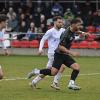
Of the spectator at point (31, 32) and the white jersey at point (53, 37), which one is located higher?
the white jersey at point (53, 37)

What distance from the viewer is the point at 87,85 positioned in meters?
16.1

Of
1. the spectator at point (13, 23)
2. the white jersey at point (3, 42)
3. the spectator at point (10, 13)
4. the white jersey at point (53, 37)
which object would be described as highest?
the white jersey at point (53, 37)

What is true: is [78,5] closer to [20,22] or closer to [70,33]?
[20,22]

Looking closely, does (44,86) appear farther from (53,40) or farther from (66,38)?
(66,38)

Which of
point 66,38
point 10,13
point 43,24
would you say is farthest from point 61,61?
point 10,13

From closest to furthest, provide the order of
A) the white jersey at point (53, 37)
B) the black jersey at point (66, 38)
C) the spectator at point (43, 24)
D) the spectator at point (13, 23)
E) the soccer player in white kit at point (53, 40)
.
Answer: the black jersey at point (66, 38) → the soccer player in white kit at point (53, 40) → the white jersey at point (53, 37) → the spectator at point (43, 24) → the spectator at point (13, 23)

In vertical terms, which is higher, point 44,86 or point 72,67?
point 72,67

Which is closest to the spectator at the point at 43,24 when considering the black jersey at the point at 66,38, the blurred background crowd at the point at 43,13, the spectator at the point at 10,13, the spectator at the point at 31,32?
the blurred background crowd at the point at 43,13

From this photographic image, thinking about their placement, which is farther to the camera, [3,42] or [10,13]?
[10,13]

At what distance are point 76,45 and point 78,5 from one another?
511cm

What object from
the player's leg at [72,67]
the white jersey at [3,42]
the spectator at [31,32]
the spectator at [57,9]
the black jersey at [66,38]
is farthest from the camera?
the spectator at [57,9]

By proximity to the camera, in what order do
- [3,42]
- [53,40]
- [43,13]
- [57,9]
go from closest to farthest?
[53,40], [3,42], [57,9], [43,13]

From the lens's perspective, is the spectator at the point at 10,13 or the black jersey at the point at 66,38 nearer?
the black jersey at the point at 66,38

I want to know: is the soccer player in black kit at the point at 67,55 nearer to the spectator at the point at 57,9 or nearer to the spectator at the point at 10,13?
the spectator at the point at 57,9
